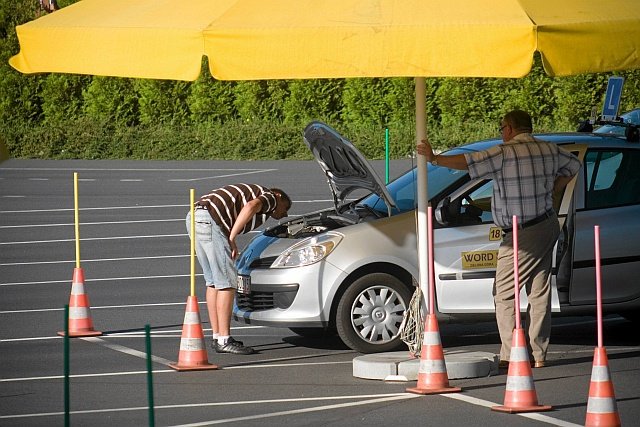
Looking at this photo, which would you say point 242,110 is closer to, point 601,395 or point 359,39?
point 359,39

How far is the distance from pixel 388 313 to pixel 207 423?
2.63m

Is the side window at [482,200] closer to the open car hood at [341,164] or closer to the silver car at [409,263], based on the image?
the silver car at [409,263]

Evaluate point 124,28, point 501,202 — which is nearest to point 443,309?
point 501,202

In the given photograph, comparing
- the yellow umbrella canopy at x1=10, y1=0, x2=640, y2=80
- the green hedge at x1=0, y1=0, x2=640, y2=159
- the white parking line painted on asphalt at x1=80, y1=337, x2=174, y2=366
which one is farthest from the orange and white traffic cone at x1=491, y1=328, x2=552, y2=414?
the green hedge at x1=0, y1=0, x2=640, y2=159

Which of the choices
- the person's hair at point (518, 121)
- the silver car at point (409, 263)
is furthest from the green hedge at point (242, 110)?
the person's hair at point (518, 121)

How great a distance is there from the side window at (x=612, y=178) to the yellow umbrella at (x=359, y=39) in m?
2.34

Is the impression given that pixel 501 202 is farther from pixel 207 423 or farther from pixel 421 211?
pixel 207 423

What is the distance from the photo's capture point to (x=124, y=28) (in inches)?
353

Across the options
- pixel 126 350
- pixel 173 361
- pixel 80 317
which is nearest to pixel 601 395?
pixel 173 361

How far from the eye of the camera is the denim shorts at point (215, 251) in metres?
11.1

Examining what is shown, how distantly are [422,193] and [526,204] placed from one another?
2.44 feet

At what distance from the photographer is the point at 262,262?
11188 mm

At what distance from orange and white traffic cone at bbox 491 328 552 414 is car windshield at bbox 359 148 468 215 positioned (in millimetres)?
2605

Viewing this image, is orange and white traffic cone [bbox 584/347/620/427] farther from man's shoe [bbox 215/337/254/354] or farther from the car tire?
man's shoe [bbox 215/337/254/354]
